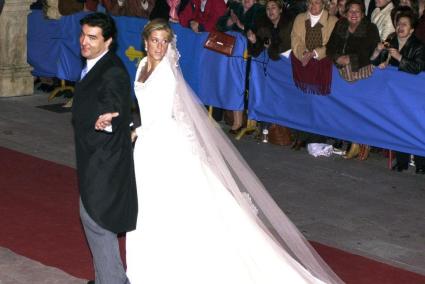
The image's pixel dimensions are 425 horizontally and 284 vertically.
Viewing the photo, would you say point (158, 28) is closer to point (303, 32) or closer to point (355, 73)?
point (355, 73)

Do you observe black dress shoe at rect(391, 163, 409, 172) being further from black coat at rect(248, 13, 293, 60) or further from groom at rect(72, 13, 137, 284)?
groom at rect(72, 13, 137, 284)

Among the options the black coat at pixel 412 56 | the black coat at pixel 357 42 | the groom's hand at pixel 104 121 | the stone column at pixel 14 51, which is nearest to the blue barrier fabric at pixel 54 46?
the stone column at pixel 14 51

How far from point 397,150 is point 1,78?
7.13m

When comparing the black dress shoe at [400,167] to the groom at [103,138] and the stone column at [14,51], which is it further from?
the stone column at [14,51]

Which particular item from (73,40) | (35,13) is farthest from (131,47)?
(35,13)

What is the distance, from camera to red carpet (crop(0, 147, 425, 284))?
8188 millimetres

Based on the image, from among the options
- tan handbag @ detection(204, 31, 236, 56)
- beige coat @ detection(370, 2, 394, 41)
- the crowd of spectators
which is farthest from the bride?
tan handbag @ detection(204, 31, 236, 56)

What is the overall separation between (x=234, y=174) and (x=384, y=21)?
17.5 feet

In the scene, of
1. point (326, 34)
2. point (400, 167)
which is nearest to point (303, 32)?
point (326, 34)

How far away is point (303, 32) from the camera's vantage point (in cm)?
1245

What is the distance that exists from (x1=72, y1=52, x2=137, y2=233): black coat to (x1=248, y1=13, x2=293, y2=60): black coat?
631 centimetres

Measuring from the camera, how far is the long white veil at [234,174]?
7.54m

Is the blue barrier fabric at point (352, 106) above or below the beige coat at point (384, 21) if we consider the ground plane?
below

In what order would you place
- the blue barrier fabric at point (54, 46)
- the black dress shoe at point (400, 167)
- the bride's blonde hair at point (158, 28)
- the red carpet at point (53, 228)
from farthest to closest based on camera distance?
the blue barrier fabric at point (54, 46) → the black dress shoe at point (400, 167) → the red carpet at point (53, 228) → the bride's blonde hair at point (158, 28)
